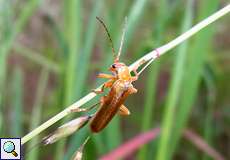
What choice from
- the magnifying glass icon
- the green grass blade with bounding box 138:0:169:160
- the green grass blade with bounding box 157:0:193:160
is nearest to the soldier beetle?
the magnifying glass icon

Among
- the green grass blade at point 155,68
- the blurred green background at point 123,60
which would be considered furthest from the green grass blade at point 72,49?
the green grass blade at point 155,68

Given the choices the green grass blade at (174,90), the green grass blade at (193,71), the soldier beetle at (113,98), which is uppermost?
the green grass blade at (193,71)

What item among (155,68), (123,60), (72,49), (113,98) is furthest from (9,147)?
(123,60)

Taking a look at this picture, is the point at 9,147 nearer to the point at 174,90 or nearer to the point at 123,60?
the point at 174,90

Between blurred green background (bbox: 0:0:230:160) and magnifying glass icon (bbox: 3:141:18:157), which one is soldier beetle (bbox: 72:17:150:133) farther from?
blurred green background (bbox: 0:0:230:160)

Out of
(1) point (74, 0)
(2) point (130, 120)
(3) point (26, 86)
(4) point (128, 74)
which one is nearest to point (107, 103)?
(4) point (128, 74)

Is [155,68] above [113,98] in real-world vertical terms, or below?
above

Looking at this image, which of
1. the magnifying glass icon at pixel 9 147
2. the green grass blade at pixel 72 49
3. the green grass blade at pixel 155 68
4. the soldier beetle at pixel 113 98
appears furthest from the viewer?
the green grass blade at pixel 155 68

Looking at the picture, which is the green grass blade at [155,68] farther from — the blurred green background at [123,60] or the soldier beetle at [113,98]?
the soldier beetle at [113,98]
